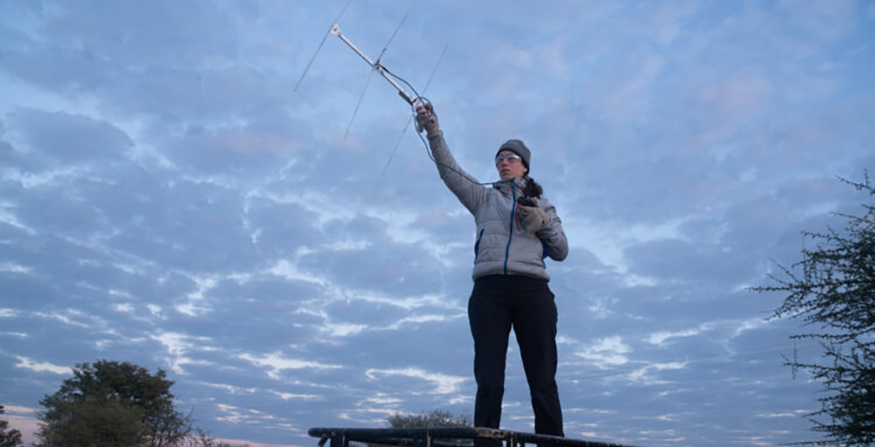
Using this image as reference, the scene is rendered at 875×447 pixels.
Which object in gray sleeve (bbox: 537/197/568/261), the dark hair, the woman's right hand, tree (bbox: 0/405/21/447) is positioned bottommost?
tree (bbox: 0/405/21/447)

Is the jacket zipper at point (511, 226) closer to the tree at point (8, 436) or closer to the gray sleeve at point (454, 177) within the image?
the gray sleeve at point (454, 177)

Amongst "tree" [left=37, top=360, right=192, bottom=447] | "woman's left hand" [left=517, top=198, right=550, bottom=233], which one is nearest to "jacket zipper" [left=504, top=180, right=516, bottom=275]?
"woman's left hand" [left=517, top=198, right=550, bottom=233]

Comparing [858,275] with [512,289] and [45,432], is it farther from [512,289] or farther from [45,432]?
[45,432]

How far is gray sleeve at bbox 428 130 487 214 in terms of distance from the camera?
169 inches

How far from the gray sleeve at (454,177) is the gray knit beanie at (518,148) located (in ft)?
1.11

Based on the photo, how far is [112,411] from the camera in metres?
23.5

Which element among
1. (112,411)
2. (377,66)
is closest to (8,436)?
(112,411)

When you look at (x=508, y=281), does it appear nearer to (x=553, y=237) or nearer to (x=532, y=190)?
(x=553, y=237)

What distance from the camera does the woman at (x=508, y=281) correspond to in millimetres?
3670

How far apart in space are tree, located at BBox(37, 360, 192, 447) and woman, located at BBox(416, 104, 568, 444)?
23.0 metres

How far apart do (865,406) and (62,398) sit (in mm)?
28509

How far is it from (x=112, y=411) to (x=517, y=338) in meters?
24.0

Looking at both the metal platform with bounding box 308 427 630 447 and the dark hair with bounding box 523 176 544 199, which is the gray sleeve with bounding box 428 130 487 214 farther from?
the metal platform with bounding box 308 427 630 447

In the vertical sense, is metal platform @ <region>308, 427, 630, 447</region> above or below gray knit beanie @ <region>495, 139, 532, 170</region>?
below
